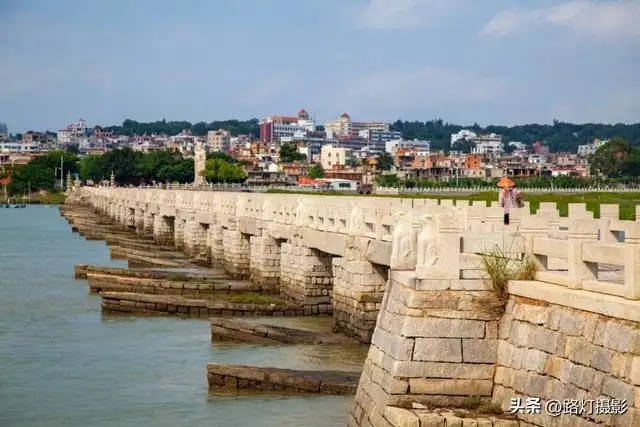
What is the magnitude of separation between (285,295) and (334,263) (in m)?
5.28

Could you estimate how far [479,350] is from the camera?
1395 centimetres

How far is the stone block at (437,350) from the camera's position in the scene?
45.2ft

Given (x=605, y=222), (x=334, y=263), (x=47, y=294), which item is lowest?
(x=47, y=294)

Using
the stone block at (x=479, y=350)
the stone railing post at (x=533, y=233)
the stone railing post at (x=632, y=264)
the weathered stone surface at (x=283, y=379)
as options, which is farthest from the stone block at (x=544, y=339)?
the weathered stone surface at (x=283, y=379)

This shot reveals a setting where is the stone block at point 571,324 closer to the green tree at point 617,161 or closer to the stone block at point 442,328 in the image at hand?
the stone block at point 442,328

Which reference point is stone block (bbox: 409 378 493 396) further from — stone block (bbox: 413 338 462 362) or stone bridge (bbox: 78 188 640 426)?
stone block (bbox: 413 338 462 362)

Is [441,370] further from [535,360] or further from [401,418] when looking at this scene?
[535,360]

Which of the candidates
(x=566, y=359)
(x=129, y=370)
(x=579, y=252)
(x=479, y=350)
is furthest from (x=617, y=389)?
(x=129, y=370)

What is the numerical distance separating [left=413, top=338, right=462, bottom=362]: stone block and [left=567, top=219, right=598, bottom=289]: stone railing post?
67.1 inches

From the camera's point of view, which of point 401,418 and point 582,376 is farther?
point 401,418

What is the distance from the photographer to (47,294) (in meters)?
40.2

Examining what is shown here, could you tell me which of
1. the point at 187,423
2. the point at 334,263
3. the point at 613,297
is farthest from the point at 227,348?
the point at 613,297

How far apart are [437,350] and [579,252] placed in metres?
2.06

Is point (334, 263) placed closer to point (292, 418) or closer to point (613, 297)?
point (292, 418)
